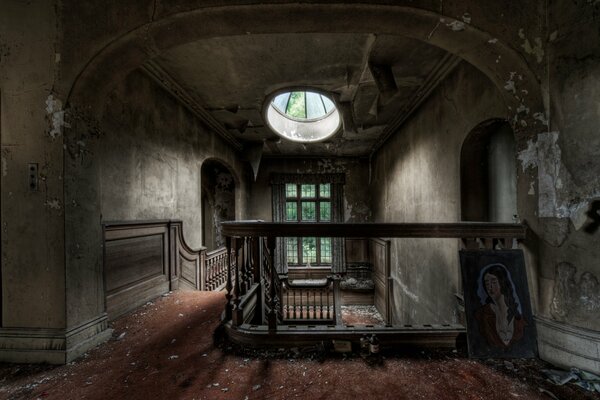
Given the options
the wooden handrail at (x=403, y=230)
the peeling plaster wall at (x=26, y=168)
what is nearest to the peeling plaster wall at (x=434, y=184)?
the wooden handrail at (x=403, y=230)

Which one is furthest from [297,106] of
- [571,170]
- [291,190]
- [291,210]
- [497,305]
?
[497,305]

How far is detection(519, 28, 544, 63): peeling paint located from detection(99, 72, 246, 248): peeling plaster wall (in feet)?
12.4

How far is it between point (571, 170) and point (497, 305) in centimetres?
105

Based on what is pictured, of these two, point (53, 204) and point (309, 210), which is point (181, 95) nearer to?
point (53, 204)

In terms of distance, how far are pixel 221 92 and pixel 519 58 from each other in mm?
3521

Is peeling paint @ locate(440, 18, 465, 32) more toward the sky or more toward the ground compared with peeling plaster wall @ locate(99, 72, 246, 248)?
more toward the sky

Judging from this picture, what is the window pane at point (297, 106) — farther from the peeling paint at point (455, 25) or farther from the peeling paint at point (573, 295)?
the peeling paint at point (573, 295)

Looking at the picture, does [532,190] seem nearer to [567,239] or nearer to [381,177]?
[567,239]

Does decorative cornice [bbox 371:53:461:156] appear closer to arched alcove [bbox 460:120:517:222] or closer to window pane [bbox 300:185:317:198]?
arched alcove [bbox 460:120:517:222]

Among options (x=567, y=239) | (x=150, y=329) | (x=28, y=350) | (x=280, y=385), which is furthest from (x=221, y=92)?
(x=567, y=239)

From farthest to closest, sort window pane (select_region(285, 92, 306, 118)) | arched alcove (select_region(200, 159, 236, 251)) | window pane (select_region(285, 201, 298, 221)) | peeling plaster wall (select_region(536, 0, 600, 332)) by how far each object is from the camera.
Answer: window pane (select_region(285, 201, 298, 221)), arched alcove (select_region(200, 159, 236, 251)), window pane (select_region(285, 92, 306, 118)), peeling plaster wall (select_region(536, 0, 600, 332))

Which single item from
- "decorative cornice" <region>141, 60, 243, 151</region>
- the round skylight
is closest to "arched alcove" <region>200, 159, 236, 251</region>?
"decorative cornice" <region>141, 60, 243, 151</region>

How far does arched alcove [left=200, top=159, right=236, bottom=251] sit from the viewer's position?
6680mm

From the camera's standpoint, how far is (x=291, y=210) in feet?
26.9
